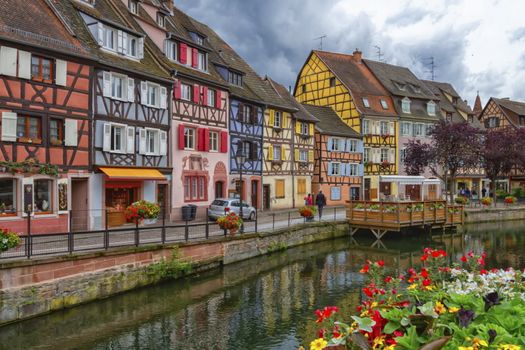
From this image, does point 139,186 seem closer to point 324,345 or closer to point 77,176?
point 77,176

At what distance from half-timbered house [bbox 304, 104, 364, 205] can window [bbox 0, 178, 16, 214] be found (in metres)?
27.8

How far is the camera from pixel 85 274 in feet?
45.8

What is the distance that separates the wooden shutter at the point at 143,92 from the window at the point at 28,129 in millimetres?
5796

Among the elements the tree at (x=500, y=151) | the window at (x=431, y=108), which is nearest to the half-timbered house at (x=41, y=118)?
the tree at (x=500, y=151)

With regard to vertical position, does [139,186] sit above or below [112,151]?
below

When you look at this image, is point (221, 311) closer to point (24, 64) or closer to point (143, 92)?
point (24, 64)

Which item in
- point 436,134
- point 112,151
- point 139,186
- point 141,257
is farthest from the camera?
→ point 436,134

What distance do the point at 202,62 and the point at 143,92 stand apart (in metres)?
6.69

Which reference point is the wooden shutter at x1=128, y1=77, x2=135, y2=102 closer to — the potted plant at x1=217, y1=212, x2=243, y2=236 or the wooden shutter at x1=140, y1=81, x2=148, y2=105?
the wooden shutter at x1=140, y1=81, x2=148, y2=105

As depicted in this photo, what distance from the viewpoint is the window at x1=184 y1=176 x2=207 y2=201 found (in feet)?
89.8

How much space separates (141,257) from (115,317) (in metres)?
3.01

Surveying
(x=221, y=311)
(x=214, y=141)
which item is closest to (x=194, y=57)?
(x=214, y=141)

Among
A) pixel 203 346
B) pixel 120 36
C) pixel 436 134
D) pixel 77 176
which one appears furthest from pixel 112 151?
pixel 436 134

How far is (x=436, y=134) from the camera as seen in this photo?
132 ft
